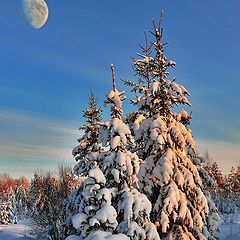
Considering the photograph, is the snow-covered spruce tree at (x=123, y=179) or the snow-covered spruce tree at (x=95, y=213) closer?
the snow-covered spruce tree at (x=95, y=213)

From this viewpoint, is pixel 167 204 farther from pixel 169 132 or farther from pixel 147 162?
pixel 169 132

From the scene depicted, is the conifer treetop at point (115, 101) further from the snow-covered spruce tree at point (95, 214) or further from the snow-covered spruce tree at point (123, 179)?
the snow-covered spruce tree at point (95, 214)

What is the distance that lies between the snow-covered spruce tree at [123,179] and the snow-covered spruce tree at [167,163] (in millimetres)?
4150

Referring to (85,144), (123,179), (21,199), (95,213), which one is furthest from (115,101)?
(21,199)

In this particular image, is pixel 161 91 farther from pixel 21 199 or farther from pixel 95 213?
pixel 21 199

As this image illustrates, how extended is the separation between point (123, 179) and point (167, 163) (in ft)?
14.5

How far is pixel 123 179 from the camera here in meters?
11.7

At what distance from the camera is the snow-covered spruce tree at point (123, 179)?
11.0 m

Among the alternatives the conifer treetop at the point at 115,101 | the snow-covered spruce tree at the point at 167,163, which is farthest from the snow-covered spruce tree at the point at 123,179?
the snow-covered spruce tree at the point at 167,163

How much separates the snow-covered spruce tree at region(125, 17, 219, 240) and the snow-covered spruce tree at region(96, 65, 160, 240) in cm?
415

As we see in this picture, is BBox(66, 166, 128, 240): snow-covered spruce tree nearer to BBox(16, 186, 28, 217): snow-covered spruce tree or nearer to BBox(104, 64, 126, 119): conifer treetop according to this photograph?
BBox(104, 64, 126, 119): conifer treetop

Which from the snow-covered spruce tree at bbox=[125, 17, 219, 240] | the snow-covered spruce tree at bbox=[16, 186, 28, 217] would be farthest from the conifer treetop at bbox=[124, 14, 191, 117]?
the snow-covered spruce tree at bbox=[16, 186, 28, 217]

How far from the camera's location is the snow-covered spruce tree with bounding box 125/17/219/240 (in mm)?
15805

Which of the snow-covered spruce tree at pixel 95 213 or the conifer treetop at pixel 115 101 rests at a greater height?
the conifer treetop at pixel 115 101
